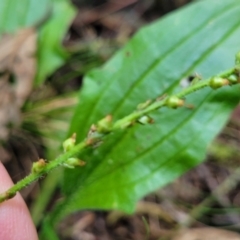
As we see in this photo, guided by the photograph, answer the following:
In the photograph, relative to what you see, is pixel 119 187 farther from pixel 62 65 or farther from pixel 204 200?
pixel 62 65

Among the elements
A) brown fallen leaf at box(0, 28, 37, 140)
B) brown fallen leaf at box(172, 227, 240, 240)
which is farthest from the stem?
brown fallen leaf at box(172, 227, 240, 240)

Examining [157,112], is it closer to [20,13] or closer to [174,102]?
[174,102]

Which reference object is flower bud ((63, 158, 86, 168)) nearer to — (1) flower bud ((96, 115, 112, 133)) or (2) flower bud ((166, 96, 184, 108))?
(1) flower bud ((96, 115, 112, 133))

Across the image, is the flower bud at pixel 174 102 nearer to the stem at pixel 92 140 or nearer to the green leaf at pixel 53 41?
the stem at pixel 92 140

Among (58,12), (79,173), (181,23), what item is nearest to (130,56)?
(181,23)

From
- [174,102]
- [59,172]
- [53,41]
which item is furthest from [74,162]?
[53,41]

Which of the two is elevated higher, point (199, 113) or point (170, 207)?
point (199, 113)
